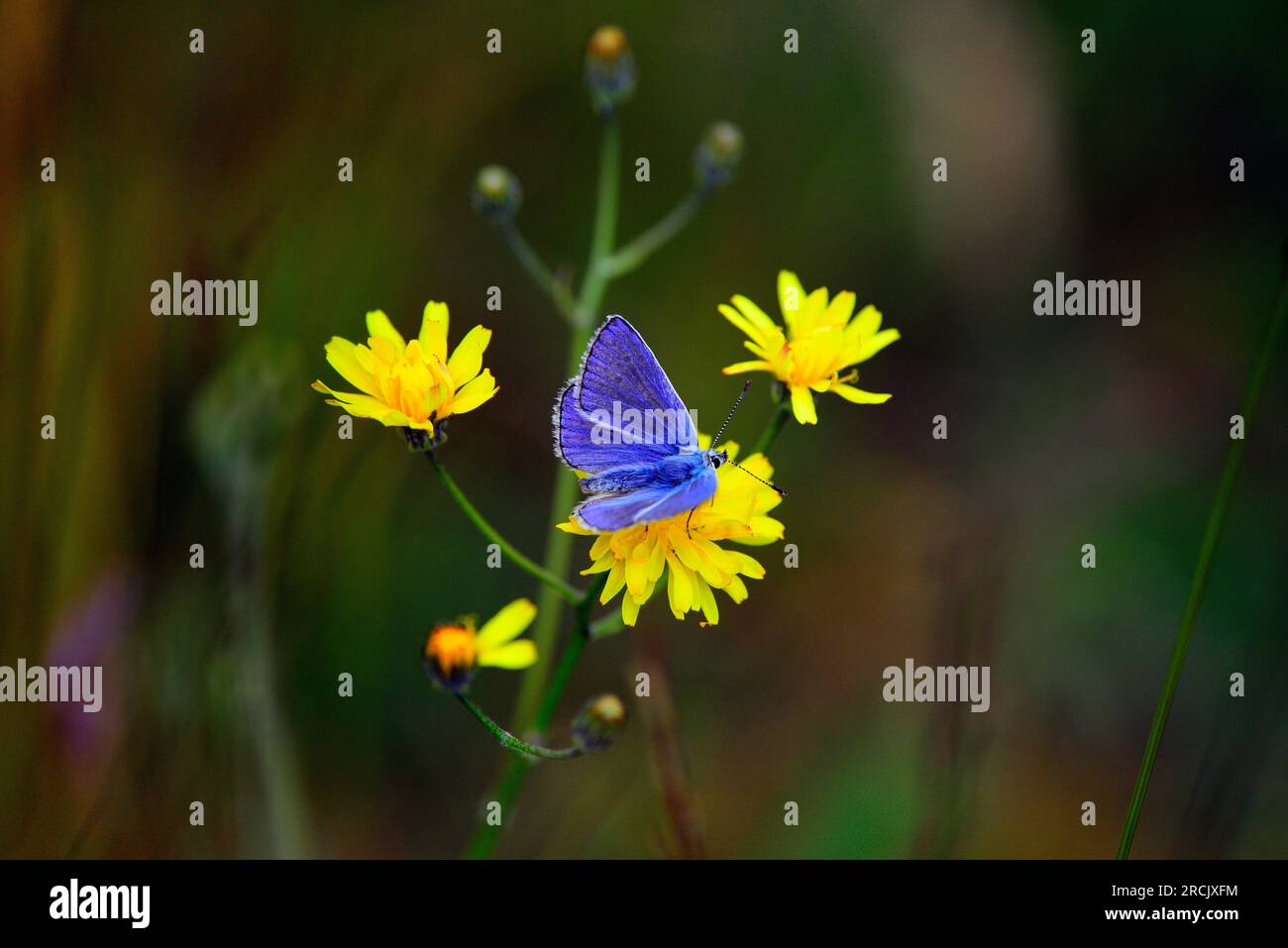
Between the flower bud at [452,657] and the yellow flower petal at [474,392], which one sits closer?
the flower bud at [452,657]

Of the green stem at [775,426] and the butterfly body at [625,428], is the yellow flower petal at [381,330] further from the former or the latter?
the green stem at [775,426]

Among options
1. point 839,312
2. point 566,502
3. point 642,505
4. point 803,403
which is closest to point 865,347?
point 839,312

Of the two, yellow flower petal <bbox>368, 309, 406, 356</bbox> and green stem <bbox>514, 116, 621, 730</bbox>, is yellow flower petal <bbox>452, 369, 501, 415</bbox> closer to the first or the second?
yellow flower petal <bbox>368, 309, 406, 356</bbox>

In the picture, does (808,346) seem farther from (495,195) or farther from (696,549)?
(495,195)

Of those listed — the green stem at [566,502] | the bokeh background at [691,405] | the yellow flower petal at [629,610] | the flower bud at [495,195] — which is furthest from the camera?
the flower bud at [495,195]

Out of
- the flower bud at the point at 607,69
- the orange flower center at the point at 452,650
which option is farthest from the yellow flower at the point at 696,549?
the flower bud at the point at 607,69

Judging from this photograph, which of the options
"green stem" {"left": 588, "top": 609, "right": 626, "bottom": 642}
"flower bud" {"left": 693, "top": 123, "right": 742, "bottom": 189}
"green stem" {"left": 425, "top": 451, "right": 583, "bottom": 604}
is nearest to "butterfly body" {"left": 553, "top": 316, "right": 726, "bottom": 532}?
"green stem" {"left": 425, "top": 451, "right": 583, "bottom": 604}

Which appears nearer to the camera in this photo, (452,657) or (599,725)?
(452,657)
